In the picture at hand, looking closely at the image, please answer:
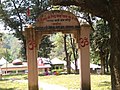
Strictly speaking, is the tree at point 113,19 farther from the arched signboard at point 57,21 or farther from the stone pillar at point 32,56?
the stone pillar at point 32,56

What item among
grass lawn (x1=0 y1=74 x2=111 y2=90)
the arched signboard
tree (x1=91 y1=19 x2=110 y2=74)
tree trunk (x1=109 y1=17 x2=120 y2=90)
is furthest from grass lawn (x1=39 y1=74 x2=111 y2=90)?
tree (x1=91 y1=19 x2=110 y2=74)

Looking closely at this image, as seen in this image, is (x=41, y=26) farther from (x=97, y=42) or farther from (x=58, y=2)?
(x=97, y=42)

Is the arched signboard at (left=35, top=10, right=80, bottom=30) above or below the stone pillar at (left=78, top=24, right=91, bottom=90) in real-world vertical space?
above

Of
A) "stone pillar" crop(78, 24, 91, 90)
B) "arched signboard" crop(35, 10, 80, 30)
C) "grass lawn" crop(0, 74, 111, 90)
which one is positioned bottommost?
"grass lawn" crop(0, 74, 111, 90)

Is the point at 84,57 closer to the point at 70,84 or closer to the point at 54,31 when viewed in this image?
the point at 54,31

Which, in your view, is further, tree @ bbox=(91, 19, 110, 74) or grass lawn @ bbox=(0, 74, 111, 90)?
tree @ bbox=(91, 19, 110, 74)

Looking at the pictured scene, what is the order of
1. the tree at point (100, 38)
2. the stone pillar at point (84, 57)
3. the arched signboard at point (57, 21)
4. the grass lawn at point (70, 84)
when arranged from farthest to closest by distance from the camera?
the tree at point (100, 38), the grass lawn at point (70, 84), the stone pillar at point (84, 57), the arched signboard at point (57, 21)

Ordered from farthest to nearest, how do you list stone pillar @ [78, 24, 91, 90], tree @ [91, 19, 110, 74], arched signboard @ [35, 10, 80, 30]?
tree @ [91, 19, 110, 74] < stone pillar @ [78, 24, 91, 90] < arched signboard @ [35, 10, 80, 30]

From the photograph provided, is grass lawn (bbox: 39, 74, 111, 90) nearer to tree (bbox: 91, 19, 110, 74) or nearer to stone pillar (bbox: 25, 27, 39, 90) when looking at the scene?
stone pillar (bbox: 25, 27, 39, 90)

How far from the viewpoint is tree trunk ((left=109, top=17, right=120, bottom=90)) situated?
801 centimetres

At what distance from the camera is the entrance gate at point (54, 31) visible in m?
13.3

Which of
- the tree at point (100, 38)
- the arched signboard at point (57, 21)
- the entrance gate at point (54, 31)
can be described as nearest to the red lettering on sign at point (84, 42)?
the entrance gate at point (54, 31)

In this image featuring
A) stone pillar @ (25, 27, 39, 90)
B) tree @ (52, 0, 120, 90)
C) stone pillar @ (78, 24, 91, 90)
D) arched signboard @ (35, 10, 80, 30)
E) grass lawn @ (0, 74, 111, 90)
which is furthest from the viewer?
grass lawn @ (0, 74, 111, 90)

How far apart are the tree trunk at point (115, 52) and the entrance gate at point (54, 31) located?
17.2 ft
